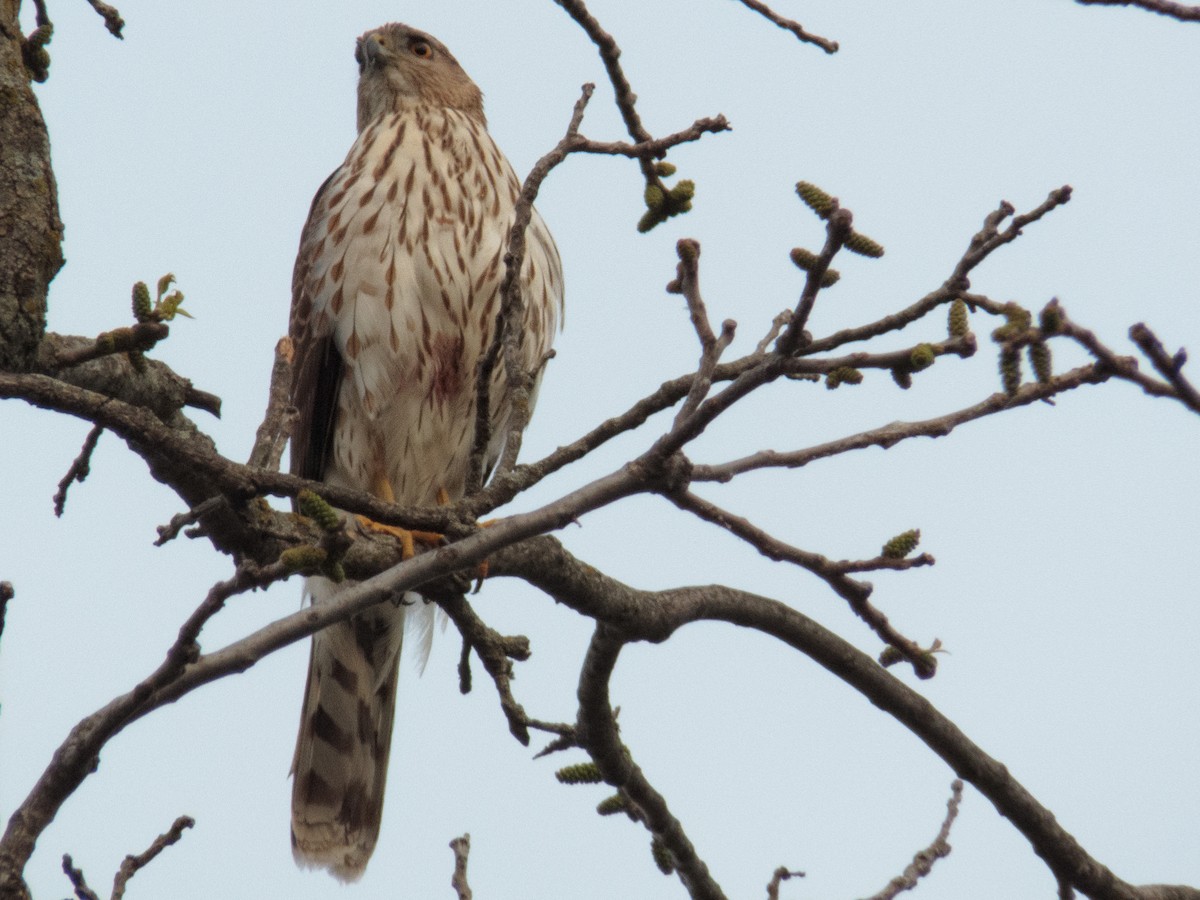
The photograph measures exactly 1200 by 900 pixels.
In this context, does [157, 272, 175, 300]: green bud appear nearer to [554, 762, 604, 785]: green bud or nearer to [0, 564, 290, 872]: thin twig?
[0, 564, 290, 872]: thin twig

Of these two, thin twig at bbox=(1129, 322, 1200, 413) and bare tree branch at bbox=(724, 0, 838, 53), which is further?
bare tree branch at bbox=(724, 0, 838, 53)

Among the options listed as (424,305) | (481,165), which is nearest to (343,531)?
(424,305)

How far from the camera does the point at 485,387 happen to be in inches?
114

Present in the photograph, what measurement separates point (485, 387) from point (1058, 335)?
130 cm

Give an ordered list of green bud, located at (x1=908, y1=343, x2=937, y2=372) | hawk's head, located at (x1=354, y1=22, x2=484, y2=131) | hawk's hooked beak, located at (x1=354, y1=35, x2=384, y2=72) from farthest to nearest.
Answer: hawk's hooked beak, located at (x1=354, y1=35, x2=384, y2=72)
hawk's head, located at (x1=354, y1=22, x2=484, y2=131)
green bud, located at (x1=908, y1=343, x2=937, y2=372)

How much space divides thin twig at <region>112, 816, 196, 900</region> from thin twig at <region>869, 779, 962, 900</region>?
5.55 ft

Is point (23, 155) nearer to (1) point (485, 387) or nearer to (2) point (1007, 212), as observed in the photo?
(1) point (485, 387)

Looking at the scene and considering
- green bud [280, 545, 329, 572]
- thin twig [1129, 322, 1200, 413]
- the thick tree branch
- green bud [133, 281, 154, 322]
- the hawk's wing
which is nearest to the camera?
thin twig [1129, 322, 1200, 413]

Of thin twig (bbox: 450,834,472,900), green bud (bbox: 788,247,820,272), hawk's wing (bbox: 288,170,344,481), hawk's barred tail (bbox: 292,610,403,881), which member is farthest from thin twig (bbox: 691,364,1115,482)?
hawk's barred tail (bbox: 292,610,403,881)

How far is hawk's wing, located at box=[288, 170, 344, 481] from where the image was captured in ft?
16.0

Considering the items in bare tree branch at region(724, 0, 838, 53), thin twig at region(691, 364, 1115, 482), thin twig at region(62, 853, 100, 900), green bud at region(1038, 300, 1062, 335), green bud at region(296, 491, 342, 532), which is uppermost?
A: bare tree branch at region(724, 0, 838, 53)

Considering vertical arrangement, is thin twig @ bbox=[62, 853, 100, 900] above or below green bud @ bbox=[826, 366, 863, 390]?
below

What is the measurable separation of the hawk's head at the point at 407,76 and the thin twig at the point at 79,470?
2643mm

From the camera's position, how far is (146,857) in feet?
9.27
